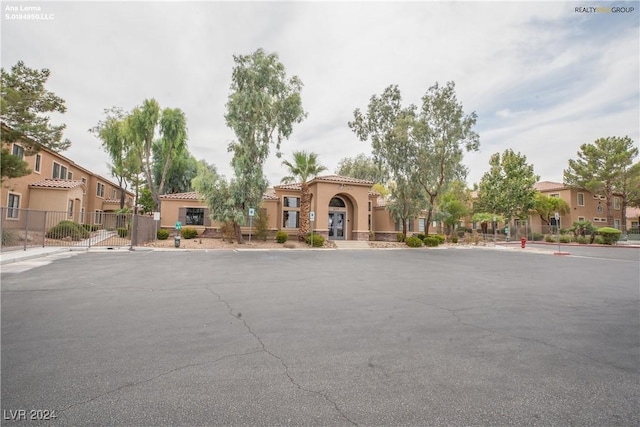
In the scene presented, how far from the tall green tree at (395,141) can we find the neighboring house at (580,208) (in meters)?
23.8

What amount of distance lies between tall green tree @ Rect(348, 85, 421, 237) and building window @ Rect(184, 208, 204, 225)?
59.2 ft

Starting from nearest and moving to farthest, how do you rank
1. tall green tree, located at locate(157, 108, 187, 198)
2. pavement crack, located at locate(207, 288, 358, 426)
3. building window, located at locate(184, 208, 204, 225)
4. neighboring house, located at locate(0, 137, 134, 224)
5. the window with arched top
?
1. pavement crack, located at locate(207, 288, 358, 426)
2. neighboring house, located at locate(0, 137, 134, 224)
3. building window, located at locate(184, 208, 204, 225)
4. the window with arched top
5. tall green tree, located at locate(157, 108, 187, 198)

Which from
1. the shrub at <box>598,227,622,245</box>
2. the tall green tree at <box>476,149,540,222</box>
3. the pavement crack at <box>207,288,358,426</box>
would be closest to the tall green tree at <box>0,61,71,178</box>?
the pavement crack at <box>207,288,358,426</box>

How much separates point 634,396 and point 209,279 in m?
9.01

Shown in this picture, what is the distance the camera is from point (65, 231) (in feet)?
73.3

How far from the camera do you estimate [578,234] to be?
39812 mm

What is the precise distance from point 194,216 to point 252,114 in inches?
425

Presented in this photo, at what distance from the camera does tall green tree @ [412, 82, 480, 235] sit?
96.1 feet

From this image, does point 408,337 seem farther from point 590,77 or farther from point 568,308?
point 590,77

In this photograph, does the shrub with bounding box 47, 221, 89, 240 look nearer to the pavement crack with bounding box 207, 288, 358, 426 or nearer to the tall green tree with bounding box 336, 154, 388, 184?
the pavement crack with bounding box 207, 288, 358, 426

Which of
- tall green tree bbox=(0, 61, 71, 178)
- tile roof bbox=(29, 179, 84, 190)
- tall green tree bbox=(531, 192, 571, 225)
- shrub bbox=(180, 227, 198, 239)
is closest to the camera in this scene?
tall green tree bbox=(0, 61, 71, 178)

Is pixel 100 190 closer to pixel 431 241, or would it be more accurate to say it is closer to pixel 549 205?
pixel 431 241

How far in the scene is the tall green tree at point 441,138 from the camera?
2928 cm

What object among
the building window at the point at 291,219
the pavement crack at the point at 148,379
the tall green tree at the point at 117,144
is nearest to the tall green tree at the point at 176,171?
the tall green tree at the point at 117,144
